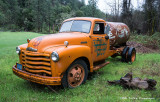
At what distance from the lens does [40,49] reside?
3.70 metres

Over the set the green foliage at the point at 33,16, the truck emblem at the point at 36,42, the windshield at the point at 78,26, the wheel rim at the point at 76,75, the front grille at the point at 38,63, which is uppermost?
the green foliage at the point at 33,16

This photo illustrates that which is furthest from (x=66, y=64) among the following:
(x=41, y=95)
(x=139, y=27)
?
(x=139, y=27)

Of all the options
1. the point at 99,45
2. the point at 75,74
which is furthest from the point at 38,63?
the point at 99,45

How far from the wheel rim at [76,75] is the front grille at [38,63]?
65 centimetres

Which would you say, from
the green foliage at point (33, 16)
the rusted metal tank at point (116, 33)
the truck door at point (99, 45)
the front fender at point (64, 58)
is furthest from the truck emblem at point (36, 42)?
the green foliage at point (33, 16)

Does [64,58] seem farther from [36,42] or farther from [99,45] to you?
[99,45]

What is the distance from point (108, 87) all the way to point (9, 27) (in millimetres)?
53702

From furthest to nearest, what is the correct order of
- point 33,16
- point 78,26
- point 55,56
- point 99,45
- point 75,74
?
1. point 33,16
2. point 99,45
3. point 78,26
4. point 75,74
5. point 55,56

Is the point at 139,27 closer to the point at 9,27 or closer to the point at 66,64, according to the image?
the point at 66,64

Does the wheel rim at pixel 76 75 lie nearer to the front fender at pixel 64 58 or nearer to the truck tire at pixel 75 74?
the truck tire at pixel 75 74

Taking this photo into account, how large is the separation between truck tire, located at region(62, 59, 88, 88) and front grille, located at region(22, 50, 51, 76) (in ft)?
1.66

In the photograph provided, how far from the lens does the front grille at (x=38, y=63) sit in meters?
3.56

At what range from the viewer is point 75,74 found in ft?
13.2

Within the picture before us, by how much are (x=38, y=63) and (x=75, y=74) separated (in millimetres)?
1069
